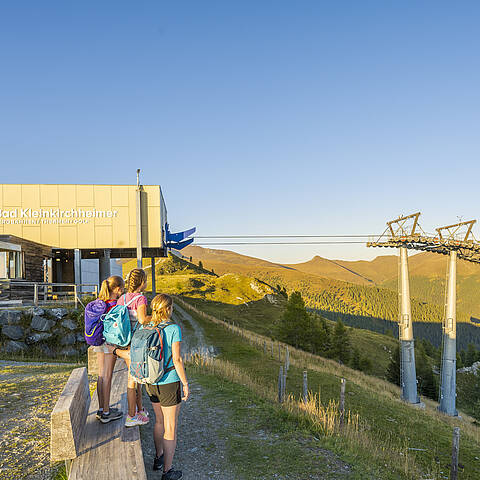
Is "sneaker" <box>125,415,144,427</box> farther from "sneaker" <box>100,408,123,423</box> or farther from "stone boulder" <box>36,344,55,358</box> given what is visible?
"stone boulder" <box>36,344,55,358</box>

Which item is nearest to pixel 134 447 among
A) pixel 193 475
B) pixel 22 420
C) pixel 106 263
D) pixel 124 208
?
pixel 193 475

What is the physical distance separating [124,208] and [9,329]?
13137 mm

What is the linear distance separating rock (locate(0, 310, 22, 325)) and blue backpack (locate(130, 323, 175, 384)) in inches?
607

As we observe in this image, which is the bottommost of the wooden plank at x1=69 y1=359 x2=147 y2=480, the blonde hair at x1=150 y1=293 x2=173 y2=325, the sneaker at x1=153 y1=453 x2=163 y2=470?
the sneaker at x1=153 y1=453 x2=163 y2=470

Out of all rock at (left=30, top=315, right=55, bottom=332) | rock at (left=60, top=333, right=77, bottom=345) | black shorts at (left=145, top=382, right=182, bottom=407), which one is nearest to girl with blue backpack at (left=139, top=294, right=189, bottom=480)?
black shorts at (left=145, top=382, right=182, bottom=407)

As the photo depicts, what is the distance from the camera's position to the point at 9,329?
16562 millimetres

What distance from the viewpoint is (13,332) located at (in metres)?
16.6

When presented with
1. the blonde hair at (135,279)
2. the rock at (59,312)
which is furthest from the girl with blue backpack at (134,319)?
the rock at (59,312)

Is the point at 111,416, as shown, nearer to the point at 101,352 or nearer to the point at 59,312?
the point at 101,352

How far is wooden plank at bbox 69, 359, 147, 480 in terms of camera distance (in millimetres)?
3972

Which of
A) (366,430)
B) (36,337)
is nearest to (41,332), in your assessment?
(36,337)

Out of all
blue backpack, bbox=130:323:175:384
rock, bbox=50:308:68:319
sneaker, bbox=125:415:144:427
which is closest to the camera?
blue backpack, bbox=130:323:175:384

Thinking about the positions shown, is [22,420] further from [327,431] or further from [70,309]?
[70,309]

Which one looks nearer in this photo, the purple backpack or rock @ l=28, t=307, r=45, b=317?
the purple backpack
